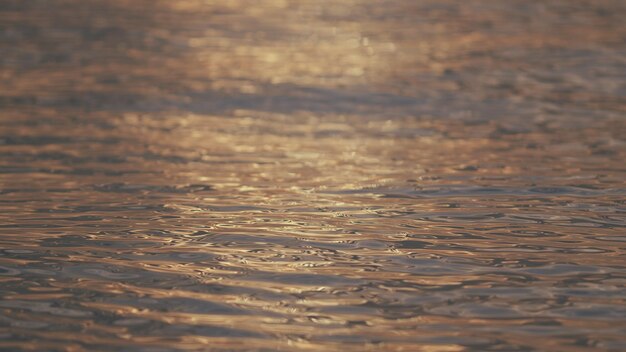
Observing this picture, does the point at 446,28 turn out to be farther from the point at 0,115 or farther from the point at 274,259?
the point at 274,259

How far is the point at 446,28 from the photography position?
696 inches

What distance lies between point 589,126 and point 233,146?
3667 millimetres

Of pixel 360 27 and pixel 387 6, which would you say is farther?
pixel 387 6

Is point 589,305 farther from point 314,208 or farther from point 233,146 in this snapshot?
point 233,146

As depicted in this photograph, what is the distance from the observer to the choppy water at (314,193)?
480 centimetres

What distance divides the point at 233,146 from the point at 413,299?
4.73 m

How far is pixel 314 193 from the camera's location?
24.7 feet

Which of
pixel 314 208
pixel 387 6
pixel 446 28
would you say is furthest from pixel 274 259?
pixel 387 6

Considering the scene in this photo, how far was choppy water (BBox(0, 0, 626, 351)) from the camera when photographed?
480 cm

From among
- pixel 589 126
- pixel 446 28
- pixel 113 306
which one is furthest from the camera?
pixel 446 28

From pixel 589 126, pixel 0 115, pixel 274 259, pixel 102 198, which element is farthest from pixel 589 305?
Result: pixel 0 115

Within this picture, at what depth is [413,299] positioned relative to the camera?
510 cm

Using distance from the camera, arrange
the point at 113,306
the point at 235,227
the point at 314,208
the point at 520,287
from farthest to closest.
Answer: the point at 314,208, the point at 235,227, the point at 520,287, the point at 113,306

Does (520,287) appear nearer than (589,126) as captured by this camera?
Yes
